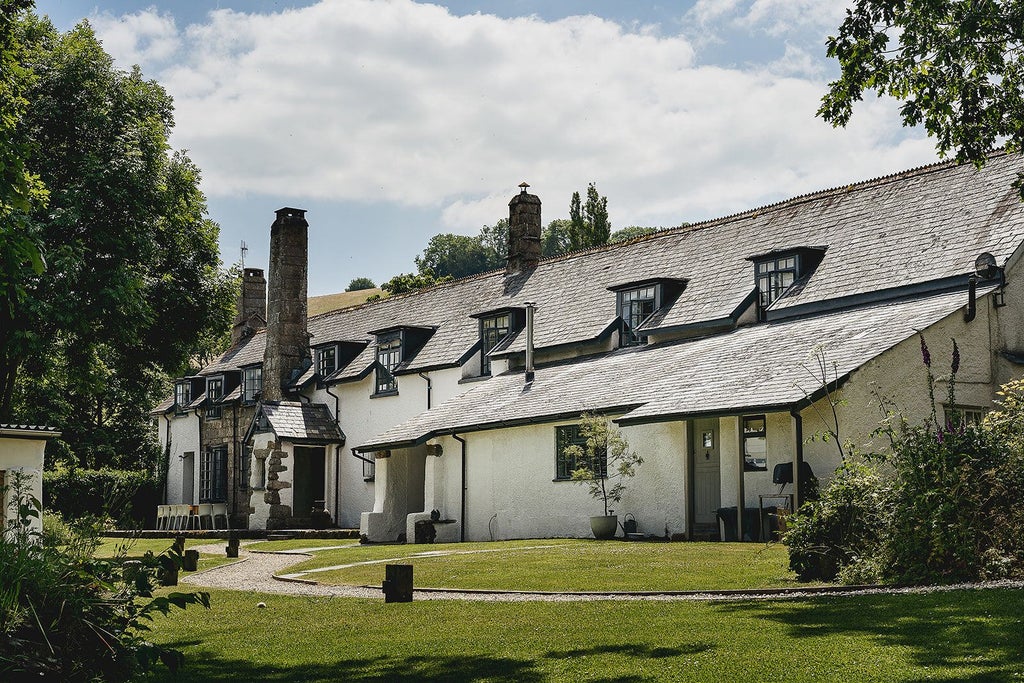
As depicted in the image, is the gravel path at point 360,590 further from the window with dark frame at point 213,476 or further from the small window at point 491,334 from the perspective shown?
the window with dark frame at point 213,476

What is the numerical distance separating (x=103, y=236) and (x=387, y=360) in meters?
13.7

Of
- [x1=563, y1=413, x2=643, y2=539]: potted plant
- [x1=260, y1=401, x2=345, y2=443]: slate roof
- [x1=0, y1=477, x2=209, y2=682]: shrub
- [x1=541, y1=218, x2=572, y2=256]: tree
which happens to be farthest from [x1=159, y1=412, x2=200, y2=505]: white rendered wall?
[x1=541, y1=218, x2=572, y2=256]: tree

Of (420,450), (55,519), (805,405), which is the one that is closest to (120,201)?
(55,519)

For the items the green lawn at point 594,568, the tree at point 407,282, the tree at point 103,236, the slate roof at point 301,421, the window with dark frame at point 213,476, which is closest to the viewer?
the green lawn at point 594,568

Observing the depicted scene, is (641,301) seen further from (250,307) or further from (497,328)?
(250,307)

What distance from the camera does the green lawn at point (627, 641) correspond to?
8977mm

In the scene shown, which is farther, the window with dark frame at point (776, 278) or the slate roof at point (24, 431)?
the window with dark frame at point (776, 278)

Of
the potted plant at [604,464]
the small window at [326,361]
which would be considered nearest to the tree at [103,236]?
the small window at [326,361]

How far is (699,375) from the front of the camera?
24.8 meters

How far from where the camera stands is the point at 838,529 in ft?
50.2

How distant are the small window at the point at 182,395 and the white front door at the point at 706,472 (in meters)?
31.5

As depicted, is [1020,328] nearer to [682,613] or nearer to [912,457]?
[912,457]

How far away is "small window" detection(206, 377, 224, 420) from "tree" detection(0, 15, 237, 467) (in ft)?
48.8

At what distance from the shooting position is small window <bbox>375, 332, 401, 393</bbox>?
39000mm
